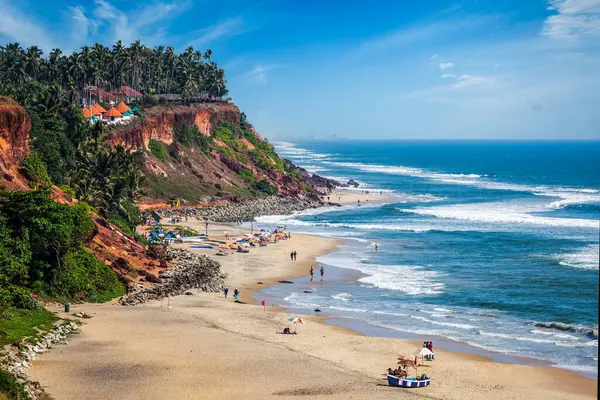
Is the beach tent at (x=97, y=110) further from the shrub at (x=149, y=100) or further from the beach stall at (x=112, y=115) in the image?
the shrub at (x=149, y=100)

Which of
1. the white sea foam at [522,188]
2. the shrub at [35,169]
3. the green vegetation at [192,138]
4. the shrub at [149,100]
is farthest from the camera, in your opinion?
the white sea foam at [522,188]

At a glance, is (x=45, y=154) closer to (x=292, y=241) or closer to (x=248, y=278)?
(x=248, y=278)

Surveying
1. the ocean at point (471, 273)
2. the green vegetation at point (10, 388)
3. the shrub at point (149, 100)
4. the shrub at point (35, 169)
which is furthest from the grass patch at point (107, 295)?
the shrub at point (149, 100)

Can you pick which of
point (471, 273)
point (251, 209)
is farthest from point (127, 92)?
point (471, 273)

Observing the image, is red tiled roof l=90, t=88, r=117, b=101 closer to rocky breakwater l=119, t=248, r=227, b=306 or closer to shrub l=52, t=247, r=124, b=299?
rocky breakwater l=119, t=248, r=227, b=306

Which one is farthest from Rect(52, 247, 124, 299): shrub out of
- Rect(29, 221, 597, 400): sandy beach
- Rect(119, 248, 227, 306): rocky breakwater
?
Rect(119, 248, 227, 306): rocky breakwater

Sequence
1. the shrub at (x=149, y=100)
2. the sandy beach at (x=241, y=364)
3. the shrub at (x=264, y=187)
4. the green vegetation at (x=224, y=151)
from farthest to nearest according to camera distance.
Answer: the green vegetation at (x=224, y=151) < the shrub at (x=264, y=187) < the shrub at (x=149, y=100) < the sandy beach at (x=241, y=364)

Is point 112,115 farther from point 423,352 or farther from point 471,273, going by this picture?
point 423,352
